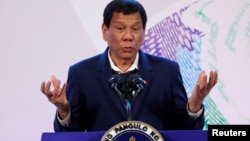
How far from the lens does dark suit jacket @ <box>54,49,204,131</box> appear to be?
74.3 inches

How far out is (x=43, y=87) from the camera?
1640 mm

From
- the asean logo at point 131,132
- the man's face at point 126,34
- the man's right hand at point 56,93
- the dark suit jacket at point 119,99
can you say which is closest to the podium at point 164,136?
the asean logo at point 131,132

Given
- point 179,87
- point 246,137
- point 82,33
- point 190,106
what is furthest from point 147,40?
point 246,137

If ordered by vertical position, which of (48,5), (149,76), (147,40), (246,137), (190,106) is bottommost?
(246,137)

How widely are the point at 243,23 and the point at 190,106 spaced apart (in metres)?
1.03

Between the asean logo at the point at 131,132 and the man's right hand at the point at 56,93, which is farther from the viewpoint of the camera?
the man's right hand at the point at 56,93

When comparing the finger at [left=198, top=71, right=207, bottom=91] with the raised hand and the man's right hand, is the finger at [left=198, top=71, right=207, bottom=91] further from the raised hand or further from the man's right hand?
the man's right hand

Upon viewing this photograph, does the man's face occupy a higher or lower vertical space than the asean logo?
higher

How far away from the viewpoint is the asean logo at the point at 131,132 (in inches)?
59.2

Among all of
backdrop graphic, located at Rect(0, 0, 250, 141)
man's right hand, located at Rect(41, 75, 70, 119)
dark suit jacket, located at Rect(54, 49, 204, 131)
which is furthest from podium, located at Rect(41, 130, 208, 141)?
backdrop graphic, located at Rect(0, 0, 250, 141)

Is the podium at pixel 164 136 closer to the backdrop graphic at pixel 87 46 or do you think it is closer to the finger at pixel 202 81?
the finger at pixel 202 81

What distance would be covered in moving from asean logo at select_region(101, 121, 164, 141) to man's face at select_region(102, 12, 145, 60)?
50 cm

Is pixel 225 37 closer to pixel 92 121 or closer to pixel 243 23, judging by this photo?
pixel 243 23

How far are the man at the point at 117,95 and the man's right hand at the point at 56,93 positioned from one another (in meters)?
0.09
